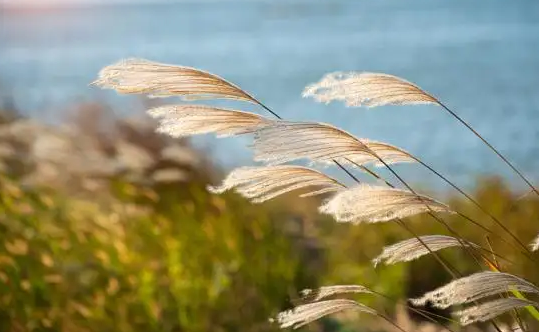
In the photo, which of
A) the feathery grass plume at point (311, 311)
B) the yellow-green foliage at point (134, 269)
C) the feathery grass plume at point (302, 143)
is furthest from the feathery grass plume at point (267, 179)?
the yellow-green foliage at point (134, 269)

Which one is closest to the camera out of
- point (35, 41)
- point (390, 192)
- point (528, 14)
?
point (390, 192)

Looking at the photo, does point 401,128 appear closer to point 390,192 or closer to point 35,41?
point 390,192

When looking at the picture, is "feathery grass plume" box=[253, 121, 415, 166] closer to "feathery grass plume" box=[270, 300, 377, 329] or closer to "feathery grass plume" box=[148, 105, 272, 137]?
"feathery grass plume" box=[148, 105, 272, 137]

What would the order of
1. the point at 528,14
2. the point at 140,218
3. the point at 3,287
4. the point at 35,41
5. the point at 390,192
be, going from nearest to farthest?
the point at 390,192 → the point at 3,287 → the point at 140,218 → the point at 528,14 → the point at 35,41

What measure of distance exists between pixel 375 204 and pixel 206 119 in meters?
0.24

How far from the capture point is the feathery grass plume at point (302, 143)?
1.27 meters

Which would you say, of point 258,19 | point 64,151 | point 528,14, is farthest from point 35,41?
point 64,151

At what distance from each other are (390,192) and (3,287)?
1.61 m

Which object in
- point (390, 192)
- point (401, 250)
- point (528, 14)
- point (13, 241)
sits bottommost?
point (528, 14)

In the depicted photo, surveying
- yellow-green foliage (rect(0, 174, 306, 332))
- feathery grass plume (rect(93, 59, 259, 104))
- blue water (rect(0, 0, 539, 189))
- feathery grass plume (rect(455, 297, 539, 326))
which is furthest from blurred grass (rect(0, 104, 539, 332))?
feathery grass plume (rect(93, 59, 259, 104))

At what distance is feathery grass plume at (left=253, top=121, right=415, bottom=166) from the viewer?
4.17ft

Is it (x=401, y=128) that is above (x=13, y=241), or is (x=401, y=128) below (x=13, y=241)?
below

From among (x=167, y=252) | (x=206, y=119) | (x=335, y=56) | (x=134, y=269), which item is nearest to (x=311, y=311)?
(x=206, y=119)

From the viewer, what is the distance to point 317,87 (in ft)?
4.66
